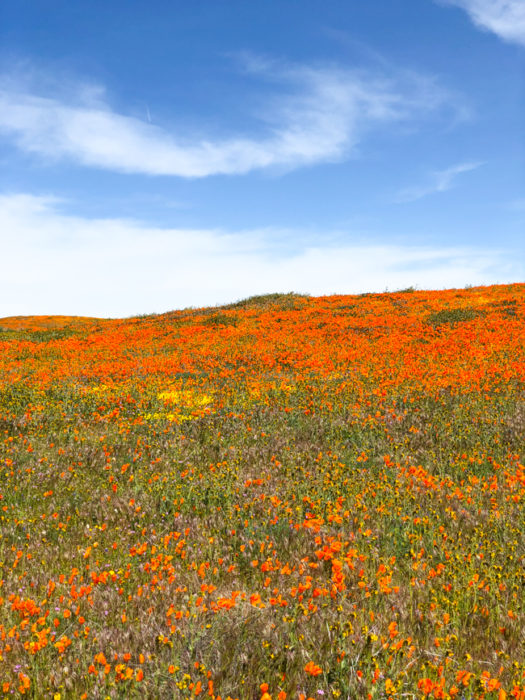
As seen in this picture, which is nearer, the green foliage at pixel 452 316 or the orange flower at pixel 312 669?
the orange flower at pixel 312 669

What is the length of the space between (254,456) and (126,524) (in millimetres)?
2430

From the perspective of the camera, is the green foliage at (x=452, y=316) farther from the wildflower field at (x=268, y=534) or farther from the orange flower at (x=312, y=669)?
the orange flower at (x=312, y=669)

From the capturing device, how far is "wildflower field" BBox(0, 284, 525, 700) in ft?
9.77

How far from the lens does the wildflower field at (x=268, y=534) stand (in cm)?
298

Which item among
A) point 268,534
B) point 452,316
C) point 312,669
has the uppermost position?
point 452,316

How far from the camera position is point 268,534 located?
4977 millimetres

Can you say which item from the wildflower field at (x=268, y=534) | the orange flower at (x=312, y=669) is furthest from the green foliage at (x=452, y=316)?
the orange flower at (x=312, y=669)

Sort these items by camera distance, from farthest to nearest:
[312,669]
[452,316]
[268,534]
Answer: [452,316] < [268,534] < [312,669]

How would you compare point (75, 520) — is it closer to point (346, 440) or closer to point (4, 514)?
point (4, 514)

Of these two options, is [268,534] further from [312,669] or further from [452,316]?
[452,316]

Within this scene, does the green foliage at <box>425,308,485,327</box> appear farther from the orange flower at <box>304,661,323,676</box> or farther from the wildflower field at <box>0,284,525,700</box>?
the orange flower at <box>304,661,323,676</box>

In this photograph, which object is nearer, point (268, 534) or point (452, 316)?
point (268, 534)

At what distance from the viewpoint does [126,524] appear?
17.6ft


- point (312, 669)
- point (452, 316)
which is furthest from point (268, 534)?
point (452, 316)
